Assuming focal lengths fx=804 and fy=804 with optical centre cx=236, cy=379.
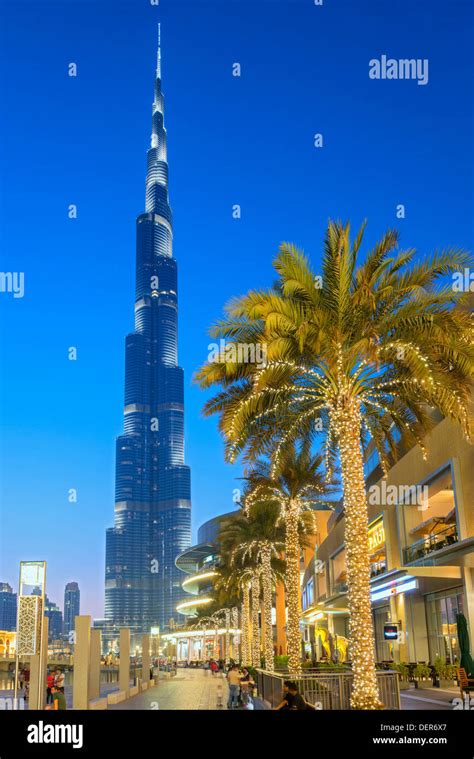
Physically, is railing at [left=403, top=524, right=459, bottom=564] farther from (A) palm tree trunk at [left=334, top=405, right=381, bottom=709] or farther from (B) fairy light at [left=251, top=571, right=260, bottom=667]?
(A) palm tree trunk at [left=334, top=405, right=381, bottom=709]

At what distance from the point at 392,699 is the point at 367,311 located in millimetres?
8891

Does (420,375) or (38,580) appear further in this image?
(38,580)

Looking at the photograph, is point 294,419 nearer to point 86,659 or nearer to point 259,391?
point 259,391

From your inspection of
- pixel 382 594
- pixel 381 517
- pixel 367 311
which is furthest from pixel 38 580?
pixel 381 517

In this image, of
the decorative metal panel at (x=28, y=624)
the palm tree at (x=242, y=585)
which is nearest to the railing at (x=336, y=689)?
the decorative metal panel at (x=28, y=624)

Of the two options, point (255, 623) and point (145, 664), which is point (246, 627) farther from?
point (145, 664)

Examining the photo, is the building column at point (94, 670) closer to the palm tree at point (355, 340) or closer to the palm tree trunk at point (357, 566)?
the palm tree at point (355, 340)

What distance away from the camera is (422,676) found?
30781 mm

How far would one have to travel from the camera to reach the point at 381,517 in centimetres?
4253

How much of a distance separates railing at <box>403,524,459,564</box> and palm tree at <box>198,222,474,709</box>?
1316cm

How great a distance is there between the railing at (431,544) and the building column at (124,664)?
13.7 m

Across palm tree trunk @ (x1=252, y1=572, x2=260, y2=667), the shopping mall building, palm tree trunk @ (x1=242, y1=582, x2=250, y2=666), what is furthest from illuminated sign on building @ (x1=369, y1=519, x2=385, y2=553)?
palm tree trunk @ (x1=242, y1=582, x2=250, y2=666)

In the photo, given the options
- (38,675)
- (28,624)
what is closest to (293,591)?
(38,675)

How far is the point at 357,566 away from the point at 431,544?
17.7m
